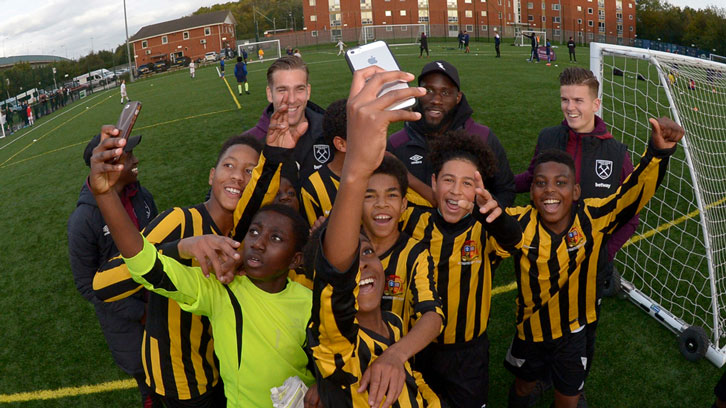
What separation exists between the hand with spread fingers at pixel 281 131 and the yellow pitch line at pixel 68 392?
3.18 metres

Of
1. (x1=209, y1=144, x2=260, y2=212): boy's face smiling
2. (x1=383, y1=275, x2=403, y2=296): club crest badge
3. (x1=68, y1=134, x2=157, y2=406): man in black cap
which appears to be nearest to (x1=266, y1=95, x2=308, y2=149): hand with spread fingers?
(x1=209, y1=144, x2=260, y2=212): boy's face smiling

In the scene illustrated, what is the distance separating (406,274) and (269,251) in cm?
79

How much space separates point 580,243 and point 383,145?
89.8 inches

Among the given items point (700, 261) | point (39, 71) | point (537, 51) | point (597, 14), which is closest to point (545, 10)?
point (597, 14)

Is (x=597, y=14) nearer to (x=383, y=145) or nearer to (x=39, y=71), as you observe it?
(x=39, y=71)

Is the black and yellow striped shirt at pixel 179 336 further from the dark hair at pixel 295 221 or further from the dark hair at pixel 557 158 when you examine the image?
the dark hair at pixel 557 158

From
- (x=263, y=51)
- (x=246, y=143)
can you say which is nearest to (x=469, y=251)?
(x=246, y=143)

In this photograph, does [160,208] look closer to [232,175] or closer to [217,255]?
[232,175]

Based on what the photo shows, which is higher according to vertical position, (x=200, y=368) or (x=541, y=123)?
(x=541, y=123)

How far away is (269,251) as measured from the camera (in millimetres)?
2240

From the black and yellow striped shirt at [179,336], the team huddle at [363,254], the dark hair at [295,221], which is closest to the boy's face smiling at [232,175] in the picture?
the team huddle at [363,254]

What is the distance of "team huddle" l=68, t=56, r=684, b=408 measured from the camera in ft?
5.78

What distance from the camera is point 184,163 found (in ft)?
32.3

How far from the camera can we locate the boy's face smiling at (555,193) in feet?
9.44
